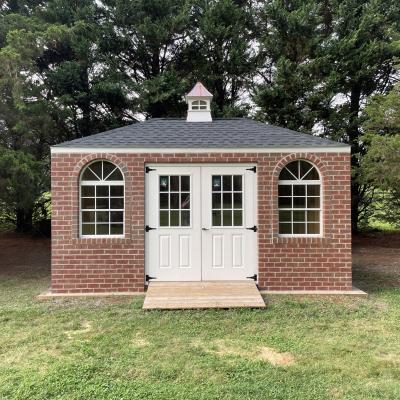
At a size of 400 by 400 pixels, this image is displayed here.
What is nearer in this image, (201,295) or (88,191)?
(201,295)

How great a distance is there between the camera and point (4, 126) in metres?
8.74

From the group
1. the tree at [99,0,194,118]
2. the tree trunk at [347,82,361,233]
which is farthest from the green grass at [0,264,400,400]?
the tree at [99,0,194,118]

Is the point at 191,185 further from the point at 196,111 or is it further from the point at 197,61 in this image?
the point at 197,61

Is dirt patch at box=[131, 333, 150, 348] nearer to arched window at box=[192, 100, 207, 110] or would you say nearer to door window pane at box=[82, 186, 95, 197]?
door window pane at box=[82, 186, 95, 197]

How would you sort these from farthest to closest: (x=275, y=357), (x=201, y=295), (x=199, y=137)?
(x=199, y=137) < (x=201, y=295) < (x=275, y=357)

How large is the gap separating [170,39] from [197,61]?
133 cm

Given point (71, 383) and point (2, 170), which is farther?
point (2, 170)

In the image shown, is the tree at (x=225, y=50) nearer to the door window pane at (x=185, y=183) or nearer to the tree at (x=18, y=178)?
the door window pane at (x=185, y=183)

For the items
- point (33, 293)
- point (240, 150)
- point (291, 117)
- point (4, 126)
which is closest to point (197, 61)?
point (291, 117)

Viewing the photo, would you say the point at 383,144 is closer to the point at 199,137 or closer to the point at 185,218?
the point at 199,137

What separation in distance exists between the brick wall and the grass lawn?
460 mm

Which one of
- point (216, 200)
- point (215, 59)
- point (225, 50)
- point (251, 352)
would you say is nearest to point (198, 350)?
point (251, 352)

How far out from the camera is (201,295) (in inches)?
219

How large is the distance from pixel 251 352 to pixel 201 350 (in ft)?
1.87
